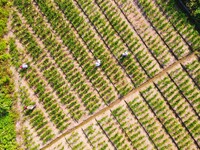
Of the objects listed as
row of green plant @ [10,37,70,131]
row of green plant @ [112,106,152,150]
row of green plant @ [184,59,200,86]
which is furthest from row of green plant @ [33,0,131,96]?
row of green plant @ [184,59,200,86]

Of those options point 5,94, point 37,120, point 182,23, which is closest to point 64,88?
point 37,120

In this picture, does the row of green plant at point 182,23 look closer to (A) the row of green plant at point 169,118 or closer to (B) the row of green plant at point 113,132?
(A) the row of green plant at point 169,118

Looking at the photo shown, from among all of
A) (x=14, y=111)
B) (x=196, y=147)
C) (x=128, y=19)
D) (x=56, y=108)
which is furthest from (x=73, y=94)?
(x=196, y=147)

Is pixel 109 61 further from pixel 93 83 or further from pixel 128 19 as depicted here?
pixel 128 19

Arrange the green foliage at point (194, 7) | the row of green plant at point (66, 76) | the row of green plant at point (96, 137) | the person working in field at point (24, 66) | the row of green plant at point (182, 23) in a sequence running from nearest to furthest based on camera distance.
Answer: the green foliage at point (194, 7) < the row of green plant at point (182, 23) < the row of green plant at point (96, 137) < the row of green plant at point (66, 76) < the person working in field at point (24, 66)

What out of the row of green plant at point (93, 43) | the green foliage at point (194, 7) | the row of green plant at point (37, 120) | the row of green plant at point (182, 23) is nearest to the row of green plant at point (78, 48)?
the row of green plant at point (93, 43)

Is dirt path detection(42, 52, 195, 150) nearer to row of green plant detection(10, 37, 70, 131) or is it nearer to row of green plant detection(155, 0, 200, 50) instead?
row of green plant detection(10, 37, 70, 131)
